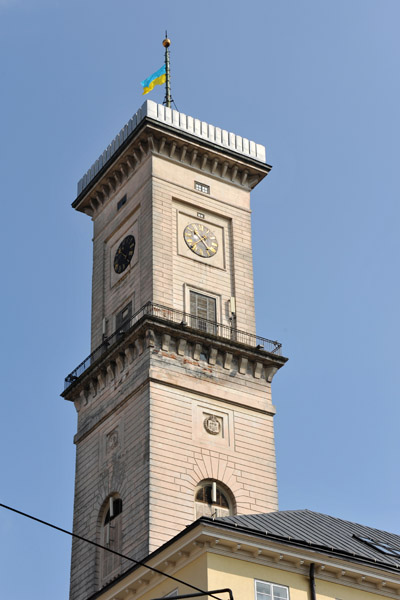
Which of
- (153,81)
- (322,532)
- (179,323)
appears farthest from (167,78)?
(322,532)

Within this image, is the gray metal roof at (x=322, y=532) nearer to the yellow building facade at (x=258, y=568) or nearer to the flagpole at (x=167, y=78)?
the yellow building facade at (x=258, y=568)

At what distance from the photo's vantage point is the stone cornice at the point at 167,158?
71562 mm

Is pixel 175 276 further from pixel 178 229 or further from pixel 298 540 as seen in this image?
pixel 298 540

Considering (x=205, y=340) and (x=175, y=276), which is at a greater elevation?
(x=175, y=276)

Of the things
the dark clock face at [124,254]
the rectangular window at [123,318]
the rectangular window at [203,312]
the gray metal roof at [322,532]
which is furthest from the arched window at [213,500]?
the dark clock face at [124,254]

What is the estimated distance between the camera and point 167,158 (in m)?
71.9

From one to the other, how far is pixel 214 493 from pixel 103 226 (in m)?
22.5

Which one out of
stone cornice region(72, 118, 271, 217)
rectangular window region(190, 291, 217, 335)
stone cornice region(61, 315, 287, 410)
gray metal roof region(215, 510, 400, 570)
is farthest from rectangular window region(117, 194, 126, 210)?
gray metal roof region(215, 510, 400, 570)

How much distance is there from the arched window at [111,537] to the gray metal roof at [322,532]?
15.9m

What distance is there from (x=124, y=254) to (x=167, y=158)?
6656 millimetres

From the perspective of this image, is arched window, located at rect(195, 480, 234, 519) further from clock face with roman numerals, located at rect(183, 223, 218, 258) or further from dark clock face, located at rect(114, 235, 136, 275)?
dark clock face, located at rect(114, 235, 136, 275)

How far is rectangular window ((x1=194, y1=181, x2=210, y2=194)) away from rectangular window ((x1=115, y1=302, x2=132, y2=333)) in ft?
30.4

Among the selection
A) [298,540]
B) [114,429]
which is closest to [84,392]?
[114,429]

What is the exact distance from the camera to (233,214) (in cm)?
7300
